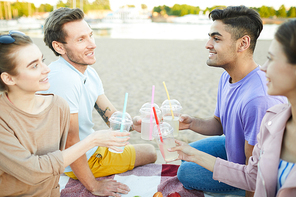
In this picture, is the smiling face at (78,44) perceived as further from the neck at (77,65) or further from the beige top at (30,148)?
the beige top at (30,148)

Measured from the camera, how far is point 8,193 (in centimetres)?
179

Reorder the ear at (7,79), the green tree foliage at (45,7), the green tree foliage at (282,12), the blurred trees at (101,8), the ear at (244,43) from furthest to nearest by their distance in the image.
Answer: the green tree foliage at (45,7) → the green tree foliage at (282,12) → the blurred trees at (101,8) → the ear at (244,43) → the ear at (7,79)

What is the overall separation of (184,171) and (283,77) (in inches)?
59.9

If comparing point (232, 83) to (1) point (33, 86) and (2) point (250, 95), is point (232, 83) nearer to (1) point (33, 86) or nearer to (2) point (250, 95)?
(2) point (250, 95)

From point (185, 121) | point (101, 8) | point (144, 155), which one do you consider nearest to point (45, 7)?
point (101, 8)

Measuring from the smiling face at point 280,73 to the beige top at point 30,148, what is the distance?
146 cm

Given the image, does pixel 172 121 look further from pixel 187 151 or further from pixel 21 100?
pixel 21 100

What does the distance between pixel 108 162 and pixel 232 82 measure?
63.8 inches

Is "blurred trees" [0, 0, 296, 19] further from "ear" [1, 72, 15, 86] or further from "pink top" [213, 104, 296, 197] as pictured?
"ear" [1, 72, 15, 86]

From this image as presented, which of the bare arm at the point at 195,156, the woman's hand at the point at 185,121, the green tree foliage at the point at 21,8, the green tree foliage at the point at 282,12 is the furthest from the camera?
the green tree foliage at the point at 21,8

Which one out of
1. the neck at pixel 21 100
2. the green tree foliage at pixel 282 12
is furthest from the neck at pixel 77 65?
the green tree foliage at pixel 282 12

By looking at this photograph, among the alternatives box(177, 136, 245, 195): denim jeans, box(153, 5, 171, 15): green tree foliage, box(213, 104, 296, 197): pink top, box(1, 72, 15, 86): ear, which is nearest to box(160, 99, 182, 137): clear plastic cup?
box(177, 136, 245, 195): denim jeans

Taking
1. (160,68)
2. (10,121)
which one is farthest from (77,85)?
(160,68)

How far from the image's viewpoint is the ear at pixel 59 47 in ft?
8.36
